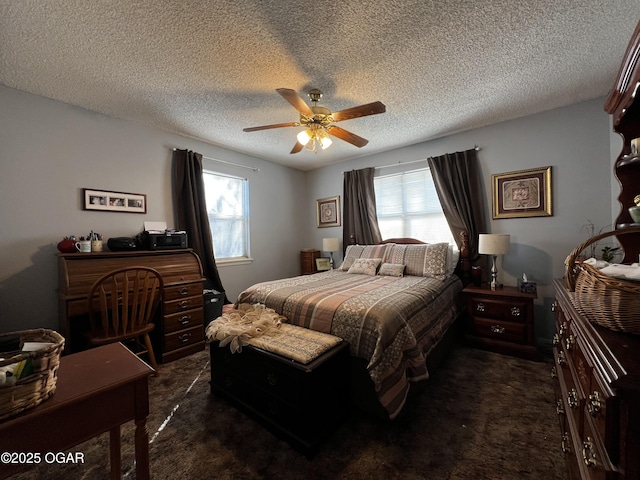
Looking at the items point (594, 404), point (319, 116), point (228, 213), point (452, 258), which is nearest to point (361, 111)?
point (319, 116)

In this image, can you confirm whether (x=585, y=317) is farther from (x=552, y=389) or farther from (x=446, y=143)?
(x=446, y=143)

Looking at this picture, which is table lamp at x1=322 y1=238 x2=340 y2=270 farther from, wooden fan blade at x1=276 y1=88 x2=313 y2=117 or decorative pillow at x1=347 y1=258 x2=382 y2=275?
wooden fan blade at x1=276 y1=88 x2=313 y2=117

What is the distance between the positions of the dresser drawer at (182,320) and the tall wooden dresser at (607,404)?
286cm

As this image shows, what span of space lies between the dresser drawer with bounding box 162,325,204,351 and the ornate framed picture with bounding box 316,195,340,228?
8.83ft

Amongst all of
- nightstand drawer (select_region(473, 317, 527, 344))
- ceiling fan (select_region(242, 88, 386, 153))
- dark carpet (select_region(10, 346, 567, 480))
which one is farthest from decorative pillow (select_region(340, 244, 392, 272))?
dark carpet (select_region(10, 346, 567, 480))

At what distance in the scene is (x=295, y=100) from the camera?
1926 millimetres

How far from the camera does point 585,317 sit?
3.14ft

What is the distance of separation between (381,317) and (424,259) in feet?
5.33

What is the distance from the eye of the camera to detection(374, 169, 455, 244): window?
3582mm

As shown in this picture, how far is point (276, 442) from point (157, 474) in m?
0.60

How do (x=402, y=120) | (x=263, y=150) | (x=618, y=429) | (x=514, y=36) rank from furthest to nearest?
(x=263, y=150) < (x=402, y=120) < (x=514, y=36) < (x=618, y=429)

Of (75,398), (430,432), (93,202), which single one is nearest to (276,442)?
(430,432)

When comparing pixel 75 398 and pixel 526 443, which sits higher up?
pixel 75 398

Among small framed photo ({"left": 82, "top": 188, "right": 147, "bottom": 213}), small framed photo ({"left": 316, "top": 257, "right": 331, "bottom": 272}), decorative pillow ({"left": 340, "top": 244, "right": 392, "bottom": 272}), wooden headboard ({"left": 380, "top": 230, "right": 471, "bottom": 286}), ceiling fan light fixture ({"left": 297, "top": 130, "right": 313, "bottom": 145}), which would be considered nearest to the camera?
ceiling fan light fixture ({"left": 297, "top": 130, "right": 313, "bottom": 145})
